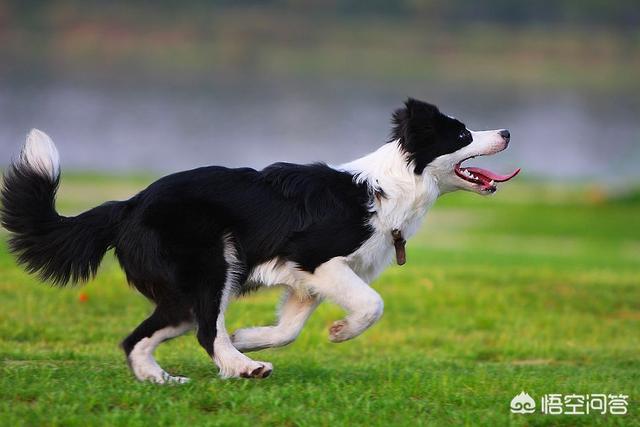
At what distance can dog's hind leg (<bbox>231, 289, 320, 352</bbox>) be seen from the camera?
6281 mm

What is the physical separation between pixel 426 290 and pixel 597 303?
5.85 ft

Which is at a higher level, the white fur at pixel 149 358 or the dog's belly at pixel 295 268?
the dog's belly at pixel 295 268

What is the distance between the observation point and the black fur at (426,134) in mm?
6504

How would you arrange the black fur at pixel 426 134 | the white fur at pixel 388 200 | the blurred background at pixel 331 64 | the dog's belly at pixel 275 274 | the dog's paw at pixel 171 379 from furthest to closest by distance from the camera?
the blurred background at pixel 331 64
the black fur at pixel 426 134
the white fur at pixel 388 200
the dog's belly at pixel 275 274
the dog's paw at pixel 171 379

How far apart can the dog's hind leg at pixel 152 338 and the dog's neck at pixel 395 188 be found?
4.39ft

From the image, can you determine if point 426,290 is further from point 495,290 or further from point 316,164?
point 316,164

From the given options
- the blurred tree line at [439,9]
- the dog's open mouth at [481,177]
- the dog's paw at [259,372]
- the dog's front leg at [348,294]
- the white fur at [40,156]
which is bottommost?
the dog's paw at [259,372]

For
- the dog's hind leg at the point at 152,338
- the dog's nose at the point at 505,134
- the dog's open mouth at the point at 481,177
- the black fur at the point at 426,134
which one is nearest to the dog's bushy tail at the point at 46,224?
the dog's hind leg at the point at 152,338

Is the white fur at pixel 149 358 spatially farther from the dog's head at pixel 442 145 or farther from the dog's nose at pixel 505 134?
the dog's nose at pixel 505 134

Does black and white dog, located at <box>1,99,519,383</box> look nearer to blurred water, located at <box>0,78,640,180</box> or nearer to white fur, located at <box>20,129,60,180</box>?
white fur, located at <box>20,129,60,180</box>

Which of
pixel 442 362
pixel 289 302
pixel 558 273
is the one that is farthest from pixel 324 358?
pixel 558 273

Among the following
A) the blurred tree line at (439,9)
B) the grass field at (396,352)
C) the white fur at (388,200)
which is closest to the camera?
the grass field at (396,352)

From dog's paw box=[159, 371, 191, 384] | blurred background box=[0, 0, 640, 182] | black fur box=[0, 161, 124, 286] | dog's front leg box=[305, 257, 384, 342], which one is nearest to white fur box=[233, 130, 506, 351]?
dog's front leg box=[305, 257, 384, 342]

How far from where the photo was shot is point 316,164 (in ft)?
21.5
